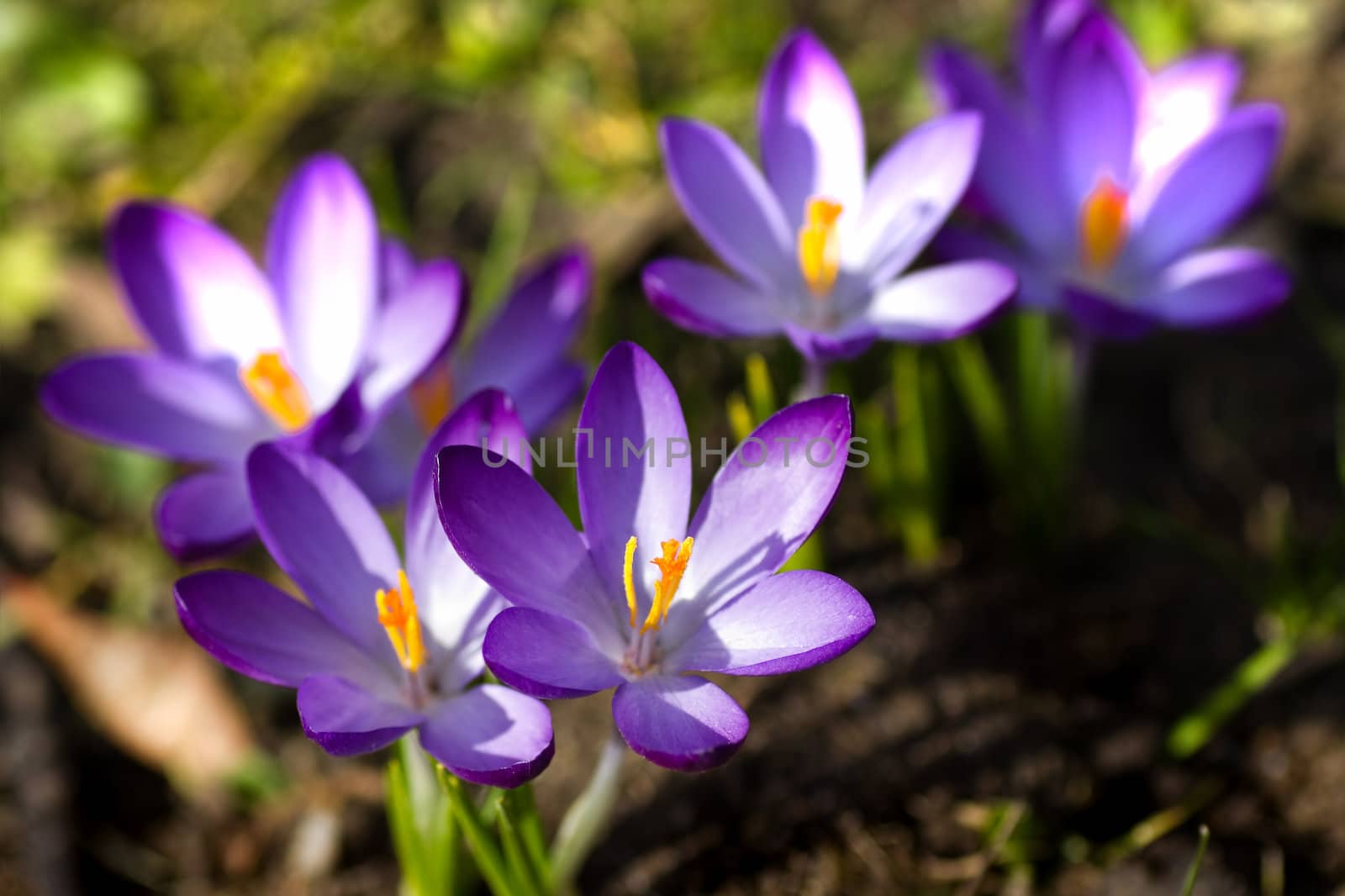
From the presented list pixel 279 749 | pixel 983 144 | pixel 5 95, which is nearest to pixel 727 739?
pixel 983 144

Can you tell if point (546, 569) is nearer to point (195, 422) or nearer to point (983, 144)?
point (195, 422)

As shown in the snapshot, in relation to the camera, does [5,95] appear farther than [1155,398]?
Yes

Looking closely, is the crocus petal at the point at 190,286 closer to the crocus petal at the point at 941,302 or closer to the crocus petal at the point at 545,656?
the crocus petal at the point at 545,656

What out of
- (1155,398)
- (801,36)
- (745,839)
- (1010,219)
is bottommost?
(745,839)

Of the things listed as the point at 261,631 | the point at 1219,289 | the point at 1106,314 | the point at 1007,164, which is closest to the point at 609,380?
the point at 261,631

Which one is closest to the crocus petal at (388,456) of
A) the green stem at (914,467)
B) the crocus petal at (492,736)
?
the crocus petal at (492,736)
